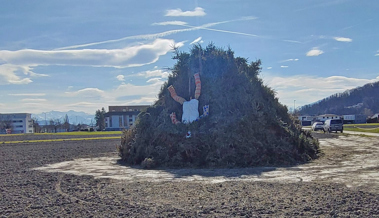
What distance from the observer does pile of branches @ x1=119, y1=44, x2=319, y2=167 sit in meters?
12.3

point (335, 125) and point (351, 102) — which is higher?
point (351, 102)

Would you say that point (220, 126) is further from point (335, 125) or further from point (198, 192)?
point (335, 125)

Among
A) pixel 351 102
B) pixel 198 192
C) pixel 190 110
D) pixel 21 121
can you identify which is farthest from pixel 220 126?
pixel 351 102

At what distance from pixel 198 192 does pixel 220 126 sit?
5530mm

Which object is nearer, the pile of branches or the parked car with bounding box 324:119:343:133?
the pile of branches

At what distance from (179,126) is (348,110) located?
498 ft

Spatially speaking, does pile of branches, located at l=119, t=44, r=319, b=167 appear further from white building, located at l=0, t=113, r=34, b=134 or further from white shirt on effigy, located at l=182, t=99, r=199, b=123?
white building, located at l=0, t=113, r=34, b=134

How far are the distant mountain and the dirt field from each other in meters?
150

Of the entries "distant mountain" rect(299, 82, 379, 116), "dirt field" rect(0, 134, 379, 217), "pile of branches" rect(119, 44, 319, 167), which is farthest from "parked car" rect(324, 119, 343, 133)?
"distant mountain" rect(299, 82, 379, 116)

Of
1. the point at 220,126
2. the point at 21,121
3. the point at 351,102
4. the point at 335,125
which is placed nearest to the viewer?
the point at 220,126

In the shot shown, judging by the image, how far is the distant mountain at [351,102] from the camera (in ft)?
487

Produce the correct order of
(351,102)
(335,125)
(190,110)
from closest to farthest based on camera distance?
(190,110), (335,125), (351,102)

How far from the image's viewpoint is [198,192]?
24.9 feet

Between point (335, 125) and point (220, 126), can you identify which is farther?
point (335, 125)
